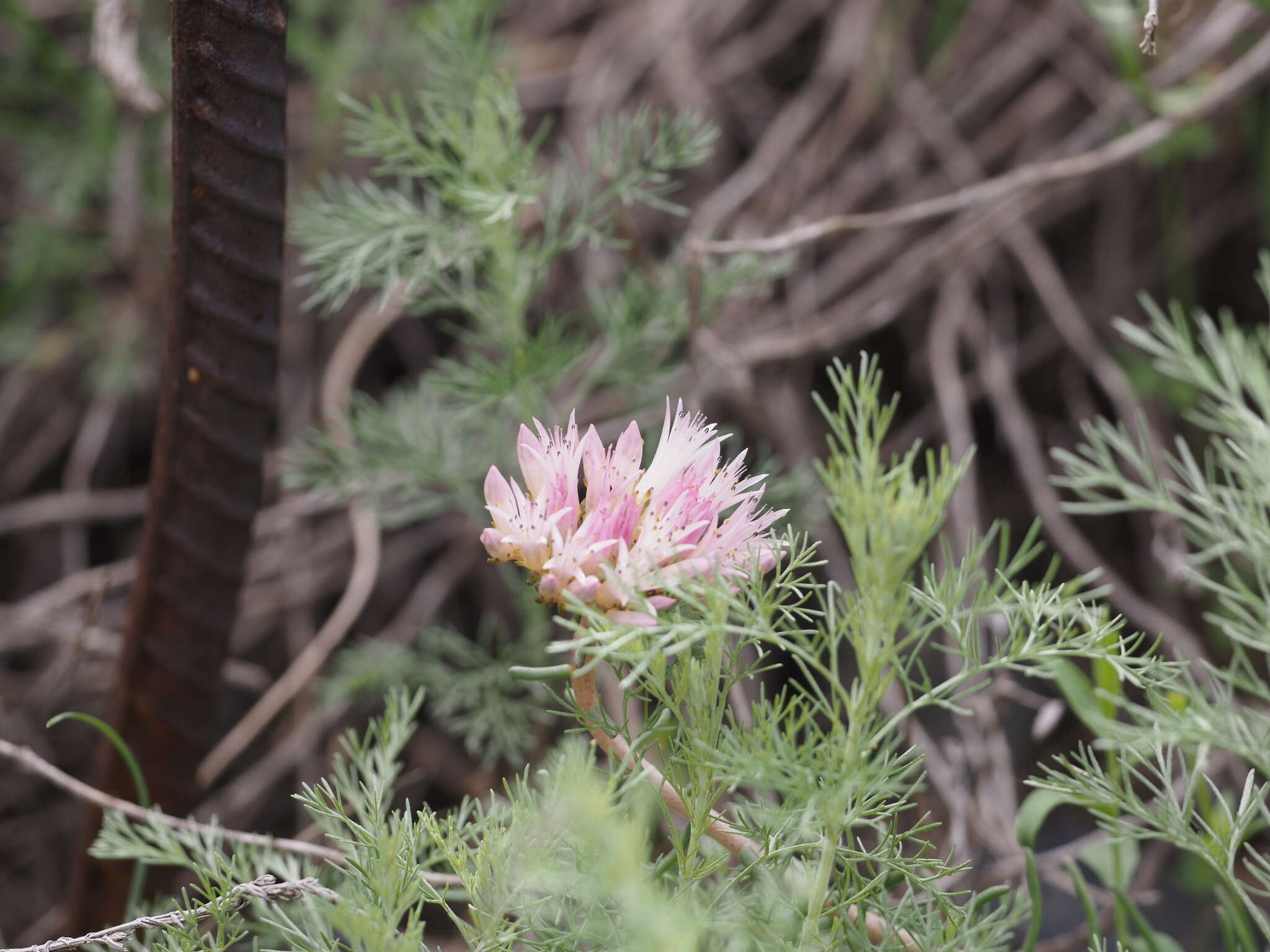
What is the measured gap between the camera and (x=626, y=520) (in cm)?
47

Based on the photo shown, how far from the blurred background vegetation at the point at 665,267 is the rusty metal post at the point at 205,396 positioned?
0.27 metres

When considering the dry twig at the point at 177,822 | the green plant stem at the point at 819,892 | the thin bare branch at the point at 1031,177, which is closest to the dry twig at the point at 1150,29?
the thin bare branch at the point at 1031,177

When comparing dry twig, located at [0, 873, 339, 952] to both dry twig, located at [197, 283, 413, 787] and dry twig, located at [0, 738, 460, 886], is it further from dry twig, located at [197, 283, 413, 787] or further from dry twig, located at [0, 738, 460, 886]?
dry twig, located at [197, 283, 413, 787]

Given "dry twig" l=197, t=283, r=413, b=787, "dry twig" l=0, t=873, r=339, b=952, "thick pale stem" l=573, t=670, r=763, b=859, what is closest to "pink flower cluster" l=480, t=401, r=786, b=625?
"thick pale stem" l=573, t=670, r=763, b=859

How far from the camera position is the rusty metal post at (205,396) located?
606 millimetres

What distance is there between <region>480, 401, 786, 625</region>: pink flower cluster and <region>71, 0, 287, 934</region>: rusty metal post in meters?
0.29

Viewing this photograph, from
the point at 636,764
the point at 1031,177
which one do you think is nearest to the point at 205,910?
the point at 636,764

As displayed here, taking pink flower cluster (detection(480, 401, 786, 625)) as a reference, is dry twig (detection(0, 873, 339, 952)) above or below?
below

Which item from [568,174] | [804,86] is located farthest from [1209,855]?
[804,86]

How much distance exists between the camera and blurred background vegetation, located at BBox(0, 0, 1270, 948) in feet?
4.05

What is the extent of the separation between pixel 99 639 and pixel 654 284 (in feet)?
2.57

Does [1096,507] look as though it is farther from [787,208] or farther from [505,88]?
[787,208]

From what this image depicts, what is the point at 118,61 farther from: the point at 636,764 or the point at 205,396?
the point at 636,764

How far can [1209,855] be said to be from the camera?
531mm
